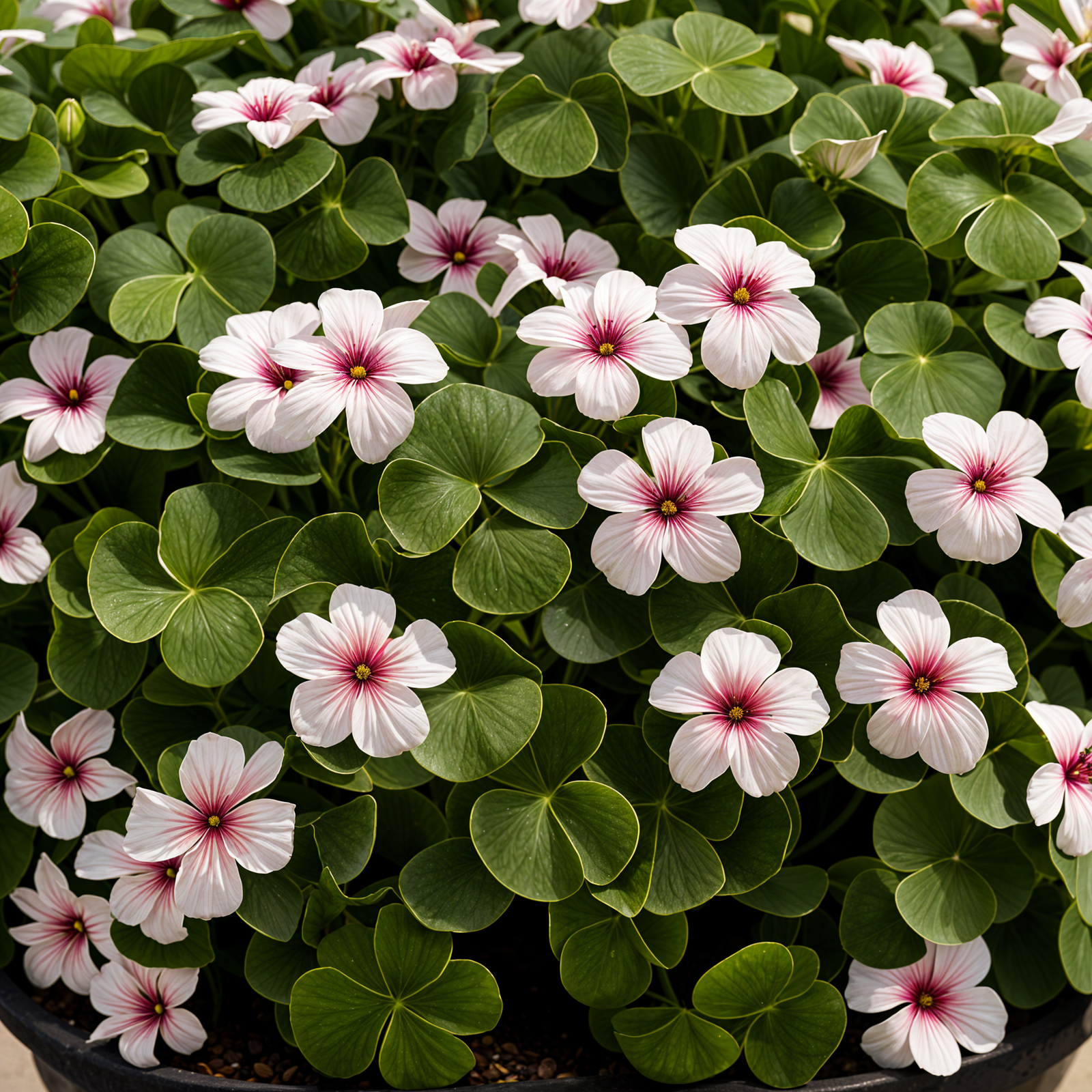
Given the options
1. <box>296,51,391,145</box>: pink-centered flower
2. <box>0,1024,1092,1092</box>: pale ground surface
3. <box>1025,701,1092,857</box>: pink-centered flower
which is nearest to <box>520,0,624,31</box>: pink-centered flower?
<box>296,51,391,145</box>: pink-centered flower

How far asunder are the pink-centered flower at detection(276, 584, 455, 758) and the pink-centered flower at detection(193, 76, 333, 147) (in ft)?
1.12

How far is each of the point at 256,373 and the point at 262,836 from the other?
27 centimetres

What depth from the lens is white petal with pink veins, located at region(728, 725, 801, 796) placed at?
0.62 meters

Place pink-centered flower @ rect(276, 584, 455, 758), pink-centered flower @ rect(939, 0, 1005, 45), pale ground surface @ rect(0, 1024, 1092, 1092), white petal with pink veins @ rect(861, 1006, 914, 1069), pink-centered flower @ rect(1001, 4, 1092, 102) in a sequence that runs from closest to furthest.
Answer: pink-centered flower @ rect(276, 584, 455, 758) → white petal with pink veins @ rect(861, 1006, 914, 1069) → pink-centered flower @ rect(1001, 4, 1092, 102) → pink-centered flower @ rect(939, 0, 1005, 45) → pale ground surface @ rect(0, 1024, 1092, 1092)

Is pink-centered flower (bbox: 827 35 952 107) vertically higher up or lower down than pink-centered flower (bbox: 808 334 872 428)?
higher up

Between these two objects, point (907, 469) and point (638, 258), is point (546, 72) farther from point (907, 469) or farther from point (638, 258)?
point (907, 469)

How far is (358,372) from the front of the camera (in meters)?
0.64

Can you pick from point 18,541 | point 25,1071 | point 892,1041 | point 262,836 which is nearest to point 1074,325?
point 892,1041

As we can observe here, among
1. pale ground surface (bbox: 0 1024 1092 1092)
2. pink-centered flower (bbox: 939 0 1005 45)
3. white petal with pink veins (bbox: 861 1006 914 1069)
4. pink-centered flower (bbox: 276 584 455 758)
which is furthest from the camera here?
pale ground surface (bbox: 0 1024 1092 1092)

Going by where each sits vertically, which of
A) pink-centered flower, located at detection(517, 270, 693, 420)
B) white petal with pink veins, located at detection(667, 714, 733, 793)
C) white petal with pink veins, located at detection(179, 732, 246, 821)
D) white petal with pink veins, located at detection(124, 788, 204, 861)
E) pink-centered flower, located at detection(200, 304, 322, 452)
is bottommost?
white petal with pink veins, located at detection(124, 788, 204, 861)

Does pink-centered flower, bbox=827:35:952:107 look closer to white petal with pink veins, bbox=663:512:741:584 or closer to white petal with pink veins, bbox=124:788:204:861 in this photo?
white petal with pink veins, bbox=663:512:741:584

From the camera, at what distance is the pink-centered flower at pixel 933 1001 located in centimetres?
71

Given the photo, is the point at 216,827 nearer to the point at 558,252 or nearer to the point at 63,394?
the point at 63,394

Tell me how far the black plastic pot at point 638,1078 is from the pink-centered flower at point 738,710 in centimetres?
23
